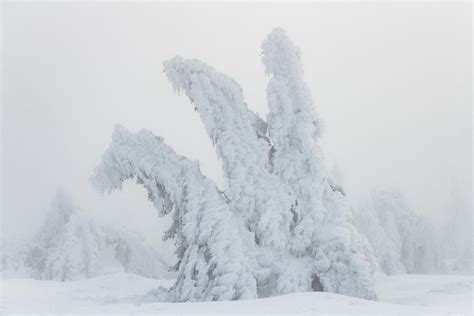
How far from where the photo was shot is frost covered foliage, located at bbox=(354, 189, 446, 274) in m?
28.6

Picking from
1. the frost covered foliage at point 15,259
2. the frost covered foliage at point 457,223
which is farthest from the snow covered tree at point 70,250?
the frost covered foliage at point 457,223

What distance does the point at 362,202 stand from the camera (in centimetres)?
3127

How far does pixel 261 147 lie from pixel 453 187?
24063 mm

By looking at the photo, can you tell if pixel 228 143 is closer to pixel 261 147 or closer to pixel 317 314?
pixel 261 147

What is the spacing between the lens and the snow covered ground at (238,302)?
8930 millimetres

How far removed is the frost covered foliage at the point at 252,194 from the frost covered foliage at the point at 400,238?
16230 mm

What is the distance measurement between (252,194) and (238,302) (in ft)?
13.5

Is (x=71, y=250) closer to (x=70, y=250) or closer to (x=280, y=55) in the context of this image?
(x=70, y=250)

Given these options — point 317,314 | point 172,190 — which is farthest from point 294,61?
point 317,314

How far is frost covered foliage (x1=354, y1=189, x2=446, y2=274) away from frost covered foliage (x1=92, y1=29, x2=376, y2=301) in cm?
1623

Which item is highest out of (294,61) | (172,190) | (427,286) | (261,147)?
(294,61)

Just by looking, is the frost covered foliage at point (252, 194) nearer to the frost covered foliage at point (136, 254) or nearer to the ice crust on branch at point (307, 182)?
the ice crust on branch at point (307, 182)

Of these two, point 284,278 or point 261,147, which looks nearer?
point 284,278

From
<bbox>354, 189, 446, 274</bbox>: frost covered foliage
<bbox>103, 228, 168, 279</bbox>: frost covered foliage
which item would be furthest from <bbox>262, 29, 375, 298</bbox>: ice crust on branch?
<bbox>103, 228, 168, 279</bbox>: frost covered foliage
